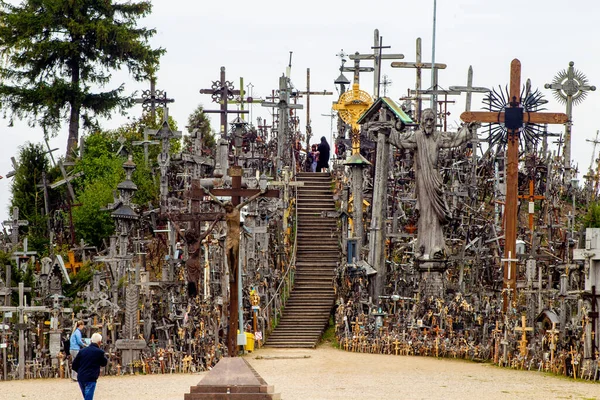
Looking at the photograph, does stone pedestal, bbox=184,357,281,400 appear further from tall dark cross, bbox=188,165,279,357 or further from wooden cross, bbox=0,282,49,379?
wooden cross, bbox=0,282,49,379

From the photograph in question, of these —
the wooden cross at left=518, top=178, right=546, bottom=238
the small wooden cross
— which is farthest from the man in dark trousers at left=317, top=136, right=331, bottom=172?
the small wooden cross

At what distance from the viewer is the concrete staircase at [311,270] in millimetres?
34375

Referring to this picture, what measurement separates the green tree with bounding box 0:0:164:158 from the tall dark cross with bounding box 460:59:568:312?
1477 cm

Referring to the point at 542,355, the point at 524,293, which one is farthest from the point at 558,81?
the point at 542,355

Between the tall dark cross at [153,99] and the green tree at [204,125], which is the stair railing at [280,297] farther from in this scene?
the green tree at [204,125]

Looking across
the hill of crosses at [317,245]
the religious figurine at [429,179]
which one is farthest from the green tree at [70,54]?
the religious figurine at [429,179]

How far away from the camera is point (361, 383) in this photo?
26625 mm

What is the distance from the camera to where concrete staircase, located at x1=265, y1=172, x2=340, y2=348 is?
113 ft

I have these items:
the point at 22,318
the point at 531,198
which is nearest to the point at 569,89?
the point at 531,198

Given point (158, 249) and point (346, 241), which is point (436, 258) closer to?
point (346, 241)

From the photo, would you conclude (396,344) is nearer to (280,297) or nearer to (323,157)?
(280,297)

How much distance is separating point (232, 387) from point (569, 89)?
71.0 feet

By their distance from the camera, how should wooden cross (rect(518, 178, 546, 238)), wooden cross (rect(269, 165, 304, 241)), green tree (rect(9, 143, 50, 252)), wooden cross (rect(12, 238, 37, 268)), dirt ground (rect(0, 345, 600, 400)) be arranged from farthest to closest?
green tree (rect(9, 143, 50, 252))
wooden cross (rect(269, 165, 304, 241))
wooden cross (rect(518, 178, 546, 238))
wooden cross (rect(12, 238, 37, 268))
dirt ground (rect(0, 345, 600, 400))

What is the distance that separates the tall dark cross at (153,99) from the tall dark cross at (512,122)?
39.8 ft
